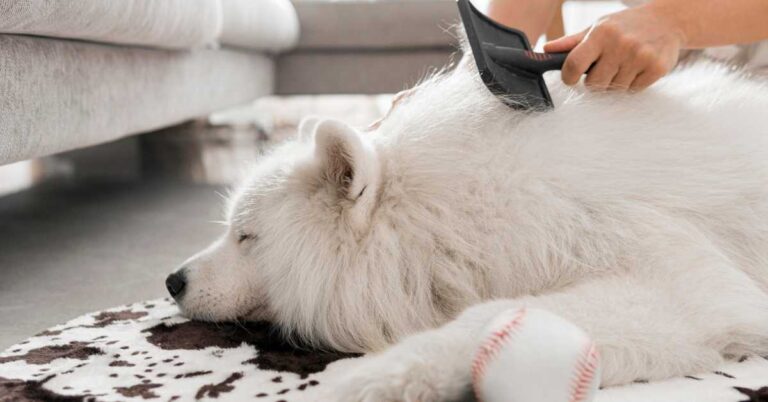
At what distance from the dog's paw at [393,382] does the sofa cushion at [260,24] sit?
2293 millimetres

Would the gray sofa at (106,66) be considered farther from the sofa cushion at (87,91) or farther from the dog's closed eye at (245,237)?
the dog's closed eye at (245,237)

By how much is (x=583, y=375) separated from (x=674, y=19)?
82cm

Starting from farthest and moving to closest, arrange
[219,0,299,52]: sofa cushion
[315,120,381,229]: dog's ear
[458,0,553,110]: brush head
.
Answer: [219,0,299,52]: sofa cushion → [458,0,553,110]: brush head → [315,120,381,229]: dog's ear

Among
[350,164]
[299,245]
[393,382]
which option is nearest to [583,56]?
[350,164]

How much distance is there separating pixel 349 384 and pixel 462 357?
0.15m

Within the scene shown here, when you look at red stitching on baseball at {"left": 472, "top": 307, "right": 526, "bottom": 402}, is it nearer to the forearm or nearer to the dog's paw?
the dog's paw

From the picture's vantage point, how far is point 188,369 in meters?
1.19

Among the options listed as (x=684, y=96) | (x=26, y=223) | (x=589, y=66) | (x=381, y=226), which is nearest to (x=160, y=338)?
(x=381, y=226)

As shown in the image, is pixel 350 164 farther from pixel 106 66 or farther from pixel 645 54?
pixel 106 66

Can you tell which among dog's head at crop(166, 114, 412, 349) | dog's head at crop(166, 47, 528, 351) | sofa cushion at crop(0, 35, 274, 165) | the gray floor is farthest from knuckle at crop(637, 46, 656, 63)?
sofa cushion at crop(0, 35, 274, 165)

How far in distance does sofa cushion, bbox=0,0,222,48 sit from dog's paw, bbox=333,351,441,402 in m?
1.02

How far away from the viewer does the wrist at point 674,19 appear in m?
1.39

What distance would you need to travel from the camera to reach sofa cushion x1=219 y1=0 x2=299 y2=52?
3059mm

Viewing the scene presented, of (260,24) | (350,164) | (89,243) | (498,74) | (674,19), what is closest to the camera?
(350,164)
